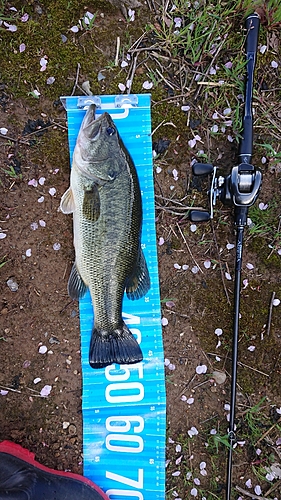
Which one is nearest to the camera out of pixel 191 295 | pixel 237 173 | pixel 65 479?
pixel 237 173

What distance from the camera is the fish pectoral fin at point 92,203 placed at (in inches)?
101

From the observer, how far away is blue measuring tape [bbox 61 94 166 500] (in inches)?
118

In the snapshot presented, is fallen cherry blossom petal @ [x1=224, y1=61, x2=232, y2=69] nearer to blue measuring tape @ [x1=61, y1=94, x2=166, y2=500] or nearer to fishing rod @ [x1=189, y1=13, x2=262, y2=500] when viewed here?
fishing rod @ [x1=189, y1=13, x2=262, y2=500]

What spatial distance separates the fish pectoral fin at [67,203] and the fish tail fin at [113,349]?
0.87 meters

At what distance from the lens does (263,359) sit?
3.19 meters

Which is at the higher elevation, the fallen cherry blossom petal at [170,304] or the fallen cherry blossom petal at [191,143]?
the fallen cherry blossom petal at [191,143]

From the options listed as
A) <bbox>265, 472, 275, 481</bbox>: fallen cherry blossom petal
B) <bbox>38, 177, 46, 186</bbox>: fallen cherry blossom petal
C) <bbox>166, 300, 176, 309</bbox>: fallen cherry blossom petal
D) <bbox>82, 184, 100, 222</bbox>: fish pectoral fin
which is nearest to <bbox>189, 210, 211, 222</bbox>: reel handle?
<bbox>166, 300, 176, 309</bbox>: fallen cherry blossom petal

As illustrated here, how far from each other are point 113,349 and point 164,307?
22.2 inches

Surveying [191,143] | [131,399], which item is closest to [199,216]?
[191,143]

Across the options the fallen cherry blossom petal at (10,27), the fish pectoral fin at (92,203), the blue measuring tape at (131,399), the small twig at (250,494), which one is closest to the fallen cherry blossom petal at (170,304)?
the blue measuring tape at (131,399)

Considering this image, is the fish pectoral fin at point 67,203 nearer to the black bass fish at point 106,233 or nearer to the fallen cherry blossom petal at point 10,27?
the black bass fish at point 106,233

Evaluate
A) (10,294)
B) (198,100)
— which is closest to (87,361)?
(10,294)

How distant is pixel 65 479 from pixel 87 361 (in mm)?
879

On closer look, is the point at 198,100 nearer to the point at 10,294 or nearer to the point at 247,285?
the point at 247,285
